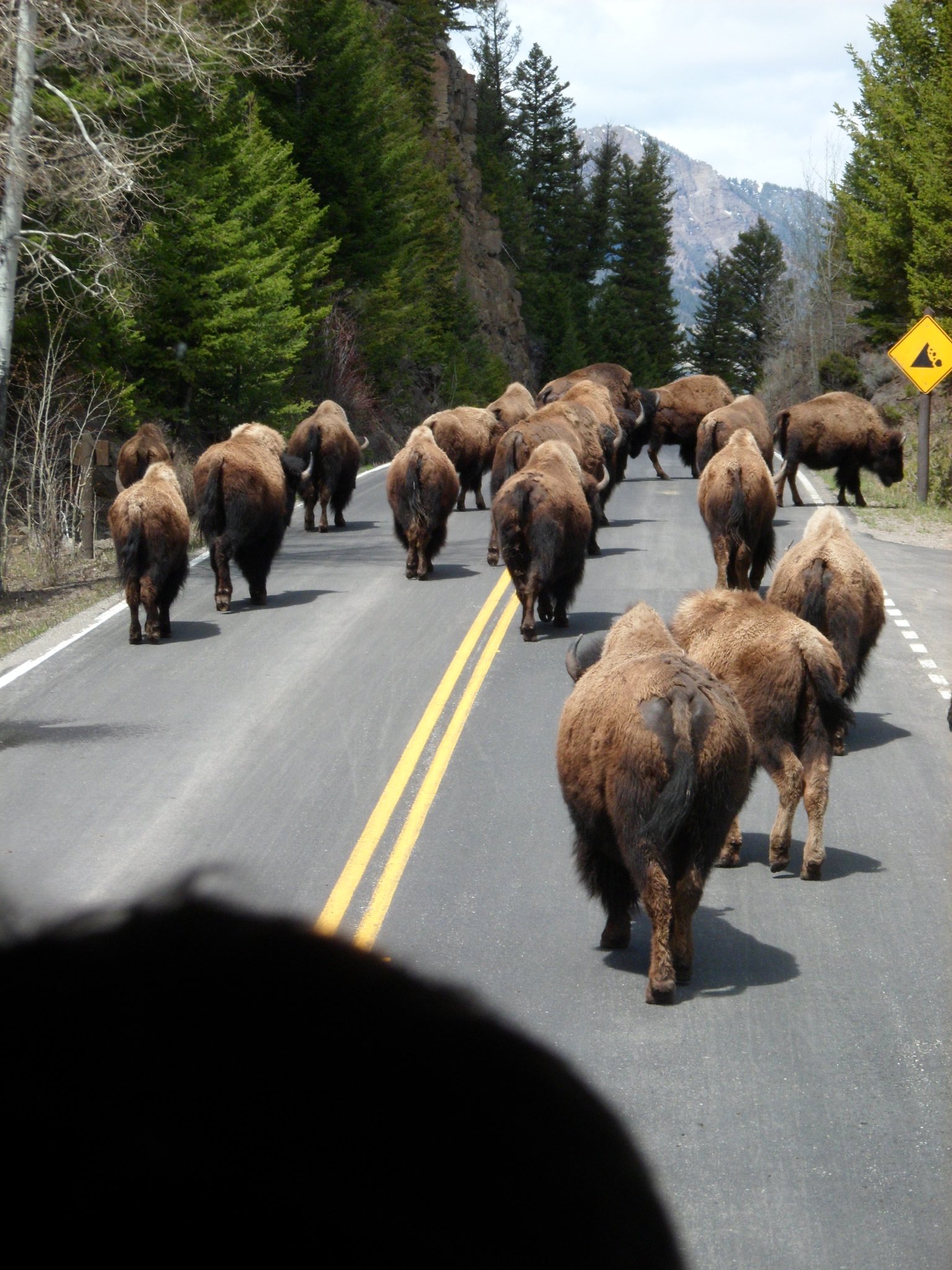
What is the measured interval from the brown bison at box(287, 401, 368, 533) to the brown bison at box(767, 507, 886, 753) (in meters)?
11.3

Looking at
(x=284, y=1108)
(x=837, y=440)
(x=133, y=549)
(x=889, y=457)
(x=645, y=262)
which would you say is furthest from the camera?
(x=645, y=262)

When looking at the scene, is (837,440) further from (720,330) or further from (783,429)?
(720,330)

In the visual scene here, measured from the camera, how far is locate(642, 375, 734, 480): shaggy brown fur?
92.5 feet

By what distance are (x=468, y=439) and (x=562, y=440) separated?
211 inches

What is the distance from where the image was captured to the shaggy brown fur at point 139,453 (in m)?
17.7

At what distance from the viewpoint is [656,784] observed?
579cm

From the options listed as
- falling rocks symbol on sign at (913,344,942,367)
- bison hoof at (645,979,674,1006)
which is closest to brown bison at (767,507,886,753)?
bison hoof at (645,979,674,1006)

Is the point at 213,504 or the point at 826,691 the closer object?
the point at 826,691

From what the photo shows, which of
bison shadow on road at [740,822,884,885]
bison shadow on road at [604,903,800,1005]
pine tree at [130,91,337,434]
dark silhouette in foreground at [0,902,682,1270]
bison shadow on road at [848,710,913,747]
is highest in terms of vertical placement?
pine tree at [130,91,337,434]

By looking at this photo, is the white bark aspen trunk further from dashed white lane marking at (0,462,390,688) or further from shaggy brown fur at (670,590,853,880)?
shaggy brown fur at (670,590,853,880)

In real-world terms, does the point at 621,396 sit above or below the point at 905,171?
below

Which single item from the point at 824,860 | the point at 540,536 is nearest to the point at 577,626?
the point at 540,536

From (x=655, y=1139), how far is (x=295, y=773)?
16.7 ft

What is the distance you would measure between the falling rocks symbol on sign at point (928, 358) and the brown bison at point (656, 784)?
17727 millimetres
